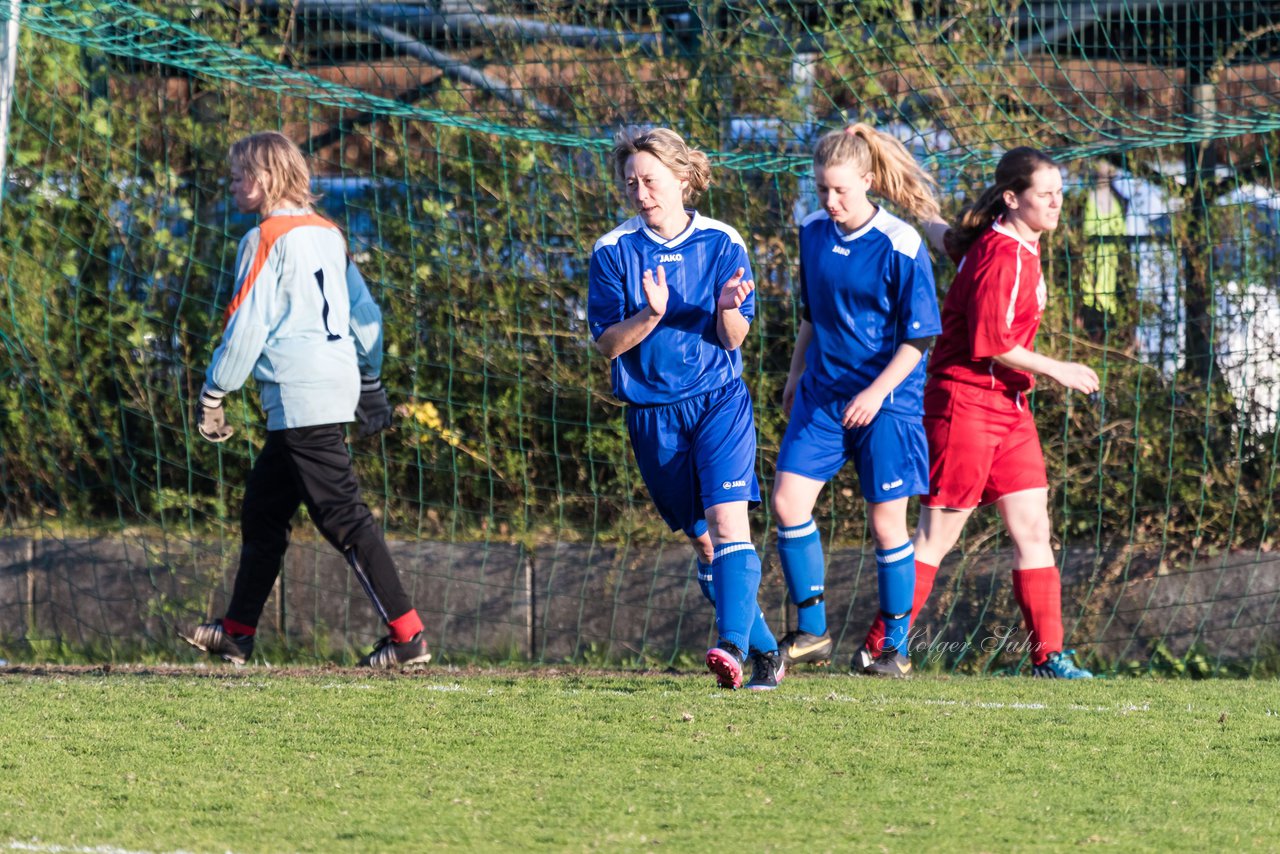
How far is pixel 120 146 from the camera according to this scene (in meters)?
7.11

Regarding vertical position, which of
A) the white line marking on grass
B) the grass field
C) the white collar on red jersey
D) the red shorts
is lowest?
the grass field

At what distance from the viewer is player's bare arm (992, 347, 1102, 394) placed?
16.7ft

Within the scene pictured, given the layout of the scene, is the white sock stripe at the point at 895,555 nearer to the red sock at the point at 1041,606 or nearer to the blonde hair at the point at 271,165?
the red sock at the point at 1041,606

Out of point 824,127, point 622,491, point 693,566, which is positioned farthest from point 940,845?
point 824,127

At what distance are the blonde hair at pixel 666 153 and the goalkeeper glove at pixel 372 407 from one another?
1.30 meters

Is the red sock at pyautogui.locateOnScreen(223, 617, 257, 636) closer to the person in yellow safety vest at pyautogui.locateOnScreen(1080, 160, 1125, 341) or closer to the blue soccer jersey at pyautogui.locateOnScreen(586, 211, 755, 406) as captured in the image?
the blue soccer jersey at pyautogui.locateOnScreen(586, 211, 755, 406)

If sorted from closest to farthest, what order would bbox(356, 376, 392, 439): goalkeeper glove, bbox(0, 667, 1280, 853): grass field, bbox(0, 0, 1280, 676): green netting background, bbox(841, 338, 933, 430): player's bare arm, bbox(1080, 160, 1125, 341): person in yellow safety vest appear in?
bbox(0, 667, 1280, 853): grass field, bbox(841, 338, 933, 430): player's bare arm, bbox(356, 376, 392, 439): goalkeeper glove, bbox(0, 0, 1280, 676): green netting background, bbox(1080, 160, 1125, 341): person in yellow safety vest

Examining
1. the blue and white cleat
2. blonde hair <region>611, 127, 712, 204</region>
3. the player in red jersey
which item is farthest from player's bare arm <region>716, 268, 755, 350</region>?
the blue and white cleat

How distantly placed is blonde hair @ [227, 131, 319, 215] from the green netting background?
1010 millimetres

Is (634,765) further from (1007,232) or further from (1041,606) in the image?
(1007,232)

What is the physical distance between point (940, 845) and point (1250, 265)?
4.01 m

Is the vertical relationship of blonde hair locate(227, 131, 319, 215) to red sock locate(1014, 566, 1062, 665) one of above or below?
above

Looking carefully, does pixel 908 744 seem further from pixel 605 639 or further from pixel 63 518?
pixel 63 518

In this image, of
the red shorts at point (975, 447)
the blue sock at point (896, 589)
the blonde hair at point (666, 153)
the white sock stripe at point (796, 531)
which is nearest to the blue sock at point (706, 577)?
the white sock stripe at point (796, 531)
